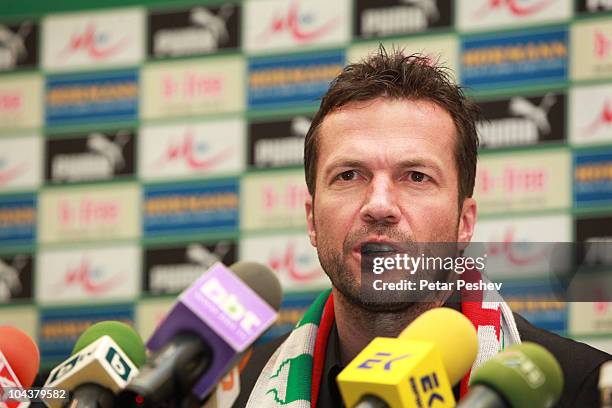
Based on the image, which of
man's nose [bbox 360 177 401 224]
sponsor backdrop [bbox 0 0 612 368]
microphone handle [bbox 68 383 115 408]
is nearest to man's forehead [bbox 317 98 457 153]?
man's nose [bbox 360 177 401 224]

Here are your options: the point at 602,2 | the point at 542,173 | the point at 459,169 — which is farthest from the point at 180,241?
the point at 459,169

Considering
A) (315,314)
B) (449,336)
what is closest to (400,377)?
(449,336)

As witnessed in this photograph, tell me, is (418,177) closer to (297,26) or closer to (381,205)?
(381,205)

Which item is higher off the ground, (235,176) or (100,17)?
(100,17)

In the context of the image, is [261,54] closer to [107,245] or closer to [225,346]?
[107,245]

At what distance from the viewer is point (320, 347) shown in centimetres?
203

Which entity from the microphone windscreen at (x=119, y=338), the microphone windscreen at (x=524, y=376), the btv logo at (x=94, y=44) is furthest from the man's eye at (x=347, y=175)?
the btv logo at (x=94, y=44)

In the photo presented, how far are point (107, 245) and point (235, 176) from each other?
2.03 ft

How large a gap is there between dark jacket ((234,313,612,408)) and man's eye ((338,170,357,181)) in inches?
16.0

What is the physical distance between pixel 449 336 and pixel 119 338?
514mm

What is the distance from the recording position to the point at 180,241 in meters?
4.25

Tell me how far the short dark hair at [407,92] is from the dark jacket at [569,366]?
0.94 feet

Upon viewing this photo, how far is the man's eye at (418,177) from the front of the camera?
1.89 meters

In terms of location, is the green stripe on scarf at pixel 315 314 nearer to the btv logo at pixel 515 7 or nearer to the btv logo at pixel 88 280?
the btv logo at pixel 515 7
